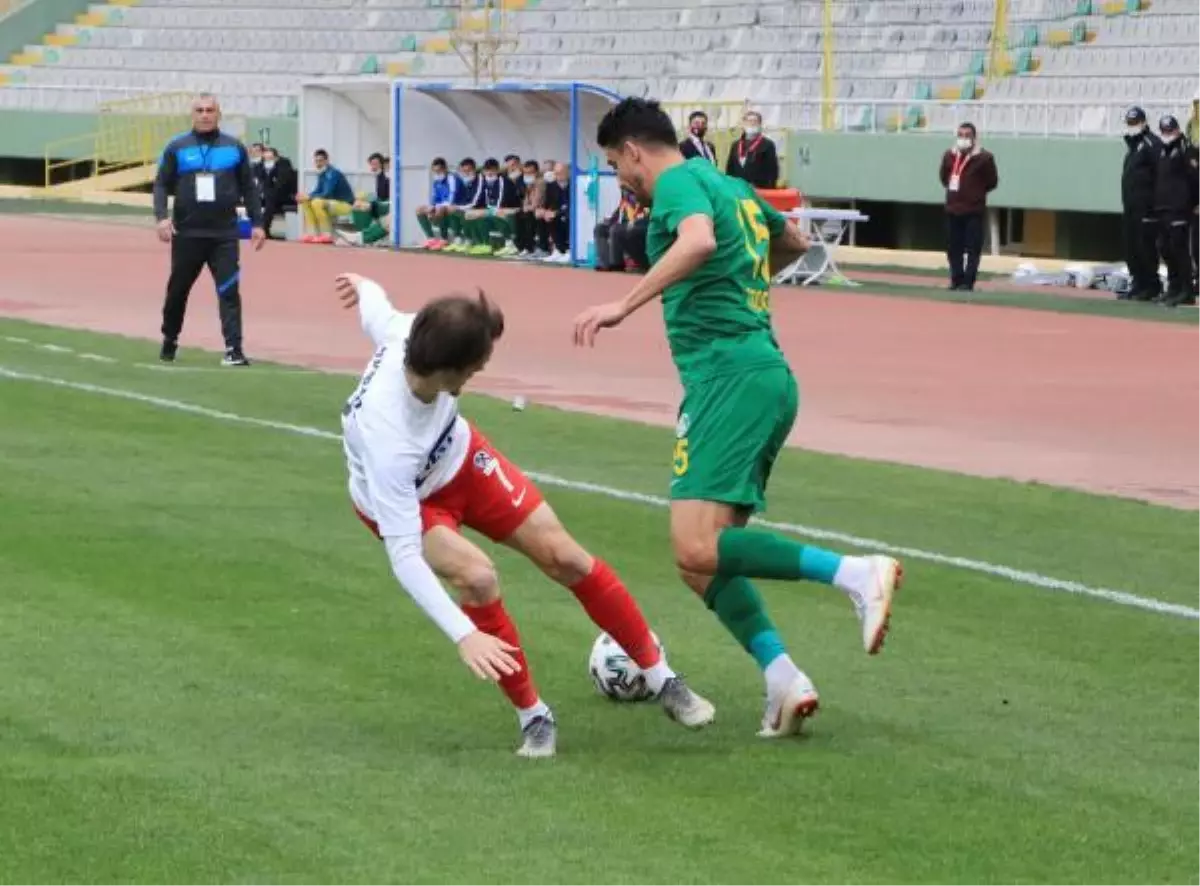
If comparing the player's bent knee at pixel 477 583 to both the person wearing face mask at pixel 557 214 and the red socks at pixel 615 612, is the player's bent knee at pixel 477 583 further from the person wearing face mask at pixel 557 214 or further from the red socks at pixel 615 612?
the person wearing face mask at pixel 557 214

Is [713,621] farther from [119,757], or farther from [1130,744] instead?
[119,757]

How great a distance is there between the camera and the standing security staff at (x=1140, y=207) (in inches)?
1120

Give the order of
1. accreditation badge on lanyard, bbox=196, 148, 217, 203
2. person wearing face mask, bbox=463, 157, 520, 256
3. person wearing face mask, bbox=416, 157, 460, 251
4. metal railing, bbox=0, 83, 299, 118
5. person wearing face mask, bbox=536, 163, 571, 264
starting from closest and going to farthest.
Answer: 1. accreditation badge on lanyard, bbox=196, 148, 217, 203
2. person wearing face mask, bbox=536, 163, 571, 264
3. person wearing face mask, bbox=463, 157, 520, 256
4. person wearing face mask, bbox=416, 157, 460, 251
5. metal railing, bbox=0, 83, 299, 118

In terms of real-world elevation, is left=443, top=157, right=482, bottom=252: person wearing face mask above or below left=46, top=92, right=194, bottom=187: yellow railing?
below

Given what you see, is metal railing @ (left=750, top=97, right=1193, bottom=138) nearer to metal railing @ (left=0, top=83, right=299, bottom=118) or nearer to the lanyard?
the lanyard

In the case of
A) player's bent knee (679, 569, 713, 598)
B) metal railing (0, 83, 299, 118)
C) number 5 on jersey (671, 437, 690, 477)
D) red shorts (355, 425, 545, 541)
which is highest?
metal railing (0, 83, 299, 118)

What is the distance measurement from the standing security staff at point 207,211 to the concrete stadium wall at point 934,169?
16.2 metres

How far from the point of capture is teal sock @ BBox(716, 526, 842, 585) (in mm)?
7543

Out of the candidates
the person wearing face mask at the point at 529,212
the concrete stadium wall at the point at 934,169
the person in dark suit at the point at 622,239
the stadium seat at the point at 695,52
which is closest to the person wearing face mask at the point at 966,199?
the concrete stadium wall at the point at 934,169

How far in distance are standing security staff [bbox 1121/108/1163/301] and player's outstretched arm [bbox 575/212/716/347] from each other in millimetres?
21586

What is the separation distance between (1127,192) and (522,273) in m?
7.80

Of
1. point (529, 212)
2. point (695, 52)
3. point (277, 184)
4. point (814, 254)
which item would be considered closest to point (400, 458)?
point (814, 254)

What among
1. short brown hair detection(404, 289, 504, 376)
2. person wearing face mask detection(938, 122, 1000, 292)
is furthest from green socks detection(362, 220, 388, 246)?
short brown hair detection(404, 289, 504, 376)

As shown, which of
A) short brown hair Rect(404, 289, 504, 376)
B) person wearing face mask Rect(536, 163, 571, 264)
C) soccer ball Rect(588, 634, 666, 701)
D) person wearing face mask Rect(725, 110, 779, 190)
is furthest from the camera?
person wearing face mask Rect(536, 163, 571, 264)
